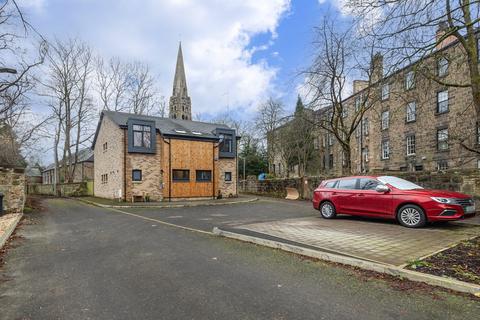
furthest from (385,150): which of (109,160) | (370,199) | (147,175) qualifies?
(109,160)

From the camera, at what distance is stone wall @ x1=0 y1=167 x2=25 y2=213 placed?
43.1 ft

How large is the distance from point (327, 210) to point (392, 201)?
247 centimetres

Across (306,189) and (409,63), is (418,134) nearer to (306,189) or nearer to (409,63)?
(306,189)

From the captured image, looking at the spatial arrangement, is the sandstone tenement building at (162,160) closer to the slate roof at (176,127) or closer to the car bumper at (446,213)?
the slate roof at (176,127)

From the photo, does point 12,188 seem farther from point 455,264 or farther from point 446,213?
point 446,213

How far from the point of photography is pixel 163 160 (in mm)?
22828

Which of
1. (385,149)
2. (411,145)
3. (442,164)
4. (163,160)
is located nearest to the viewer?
(163,160)

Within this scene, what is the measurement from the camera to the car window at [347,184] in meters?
10.3

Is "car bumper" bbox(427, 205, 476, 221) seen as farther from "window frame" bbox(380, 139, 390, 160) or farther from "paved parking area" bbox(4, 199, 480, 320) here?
"window frame" bbox(380, 139, 390, 160)

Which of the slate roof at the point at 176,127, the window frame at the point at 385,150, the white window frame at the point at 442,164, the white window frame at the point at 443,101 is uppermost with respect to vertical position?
the white window frame at the point at 443,101

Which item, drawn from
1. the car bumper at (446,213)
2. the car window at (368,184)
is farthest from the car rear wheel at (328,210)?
the car bumper at (446,213)

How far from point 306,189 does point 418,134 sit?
1197 cm

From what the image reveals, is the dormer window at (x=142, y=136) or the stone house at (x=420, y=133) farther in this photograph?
the dormer window at (x=142, y=136)

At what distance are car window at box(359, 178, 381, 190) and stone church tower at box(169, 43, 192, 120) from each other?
42.7 m
